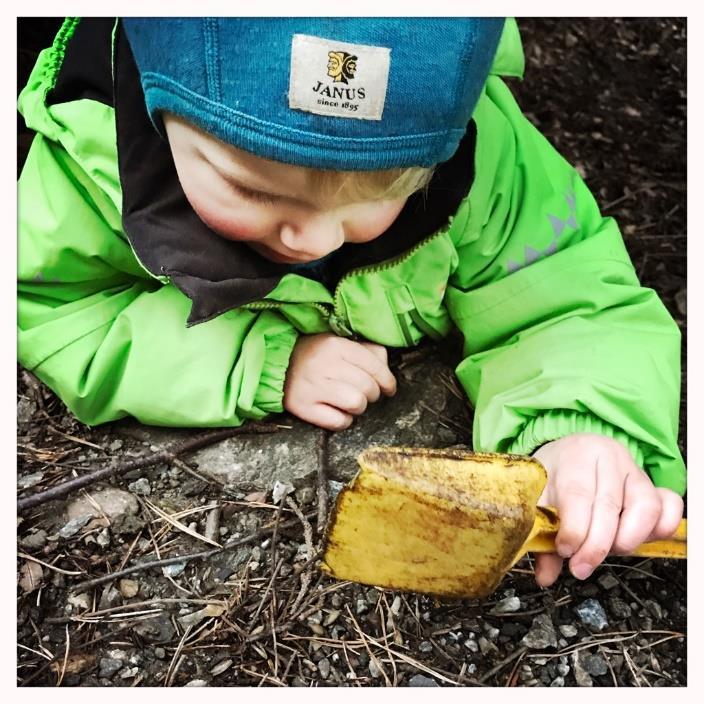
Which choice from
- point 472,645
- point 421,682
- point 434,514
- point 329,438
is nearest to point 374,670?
point 421,682

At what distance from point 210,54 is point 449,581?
35.7 inches

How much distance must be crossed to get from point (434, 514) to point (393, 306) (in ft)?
2.35

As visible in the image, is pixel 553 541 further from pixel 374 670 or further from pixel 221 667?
pixel 221 667

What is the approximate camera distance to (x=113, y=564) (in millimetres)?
1599

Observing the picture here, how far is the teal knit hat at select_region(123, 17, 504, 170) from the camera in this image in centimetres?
103

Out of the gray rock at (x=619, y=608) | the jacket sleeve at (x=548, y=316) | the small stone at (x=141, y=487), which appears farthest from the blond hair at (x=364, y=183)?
the gray rock at (x=619, y=608)

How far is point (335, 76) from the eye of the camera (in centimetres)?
104

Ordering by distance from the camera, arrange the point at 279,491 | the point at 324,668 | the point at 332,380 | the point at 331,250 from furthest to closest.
Result: 1. the point at 332,380
2. the point at 279,491
3. the point at 324,668
4. the point at 331,250

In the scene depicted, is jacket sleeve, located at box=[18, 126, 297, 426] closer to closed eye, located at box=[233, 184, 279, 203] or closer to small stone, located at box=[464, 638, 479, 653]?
closed eye, located at box=[233, 184, 279, 203]

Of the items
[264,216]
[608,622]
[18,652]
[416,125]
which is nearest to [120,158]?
[264,216]

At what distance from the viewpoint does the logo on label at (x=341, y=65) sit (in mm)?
1030

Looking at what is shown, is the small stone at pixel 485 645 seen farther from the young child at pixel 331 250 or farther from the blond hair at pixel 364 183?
the blond hair at pixel 364 183

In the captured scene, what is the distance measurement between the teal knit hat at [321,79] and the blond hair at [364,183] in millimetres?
58

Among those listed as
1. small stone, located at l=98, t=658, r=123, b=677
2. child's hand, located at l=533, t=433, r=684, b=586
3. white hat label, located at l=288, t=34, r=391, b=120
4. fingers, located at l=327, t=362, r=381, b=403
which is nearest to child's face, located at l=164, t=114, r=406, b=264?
white hat label, located at l=288, t=34, r=391, b=120
